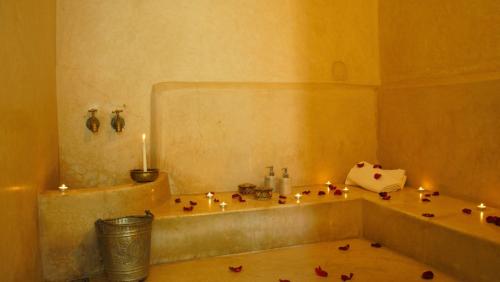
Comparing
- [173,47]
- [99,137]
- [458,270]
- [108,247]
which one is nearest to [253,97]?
[173,47]

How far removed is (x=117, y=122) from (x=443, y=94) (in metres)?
2.88

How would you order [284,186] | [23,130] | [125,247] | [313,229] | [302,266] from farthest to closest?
1. [284,186]
2. [313,229]
3. [302,266]
4. [125,247]
5. [23,130]

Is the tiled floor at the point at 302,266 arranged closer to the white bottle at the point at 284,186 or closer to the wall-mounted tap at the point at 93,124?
the white bottle at the point at 284,186

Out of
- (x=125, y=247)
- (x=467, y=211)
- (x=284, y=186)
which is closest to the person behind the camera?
(x=125, y=247)

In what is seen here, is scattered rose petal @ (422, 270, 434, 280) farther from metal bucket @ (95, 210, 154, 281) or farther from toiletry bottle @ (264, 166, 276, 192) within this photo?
metal bucket @ (95, 210, 154, 281)

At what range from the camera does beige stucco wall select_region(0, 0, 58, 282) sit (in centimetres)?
178

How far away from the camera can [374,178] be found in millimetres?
3586

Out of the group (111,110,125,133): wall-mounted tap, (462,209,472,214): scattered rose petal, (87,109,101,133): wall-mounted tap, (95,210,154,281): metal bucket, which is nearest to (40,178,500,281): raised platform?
(462,209,472,214): scattered rose petal

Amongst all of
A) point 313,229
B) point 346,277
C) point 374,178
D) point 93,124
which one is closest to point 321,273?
point 346,277

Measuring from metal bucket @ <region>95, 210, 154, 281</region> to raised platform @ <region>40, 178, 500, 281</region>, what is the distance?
0.85ft

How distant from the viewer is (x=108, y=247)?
2320 mm

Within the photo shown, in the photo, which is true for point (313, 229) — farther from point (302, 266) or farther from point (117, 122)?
point (117, 122)

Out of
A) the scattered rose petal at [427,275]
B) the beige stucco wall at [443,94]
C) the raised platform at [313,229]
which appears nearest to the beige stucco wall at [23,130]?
the raised platform at [313,229]

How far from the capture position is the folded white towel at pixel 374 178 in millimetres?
3494
